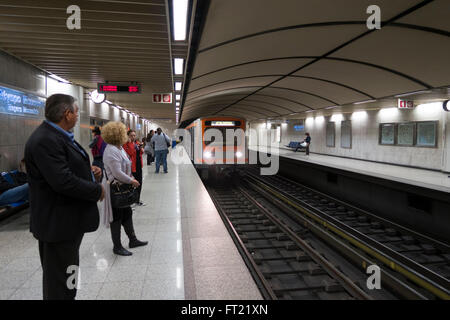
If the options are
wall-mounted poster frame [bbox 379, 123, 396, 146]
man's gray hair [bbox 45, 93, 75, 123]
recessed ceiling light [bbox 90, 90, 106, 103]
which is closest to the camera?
man's gray hair [bbox 45, 93, 75, 123]

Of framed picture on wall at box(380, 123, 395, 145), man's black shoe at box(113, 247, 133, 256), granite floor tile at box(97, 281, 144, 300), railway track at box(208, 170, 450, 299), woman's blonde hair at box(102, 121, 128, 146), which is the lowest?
railway track at box(208, 170, 450, 299)

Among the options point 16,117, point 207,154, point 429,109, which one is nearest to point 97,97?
point 16,117

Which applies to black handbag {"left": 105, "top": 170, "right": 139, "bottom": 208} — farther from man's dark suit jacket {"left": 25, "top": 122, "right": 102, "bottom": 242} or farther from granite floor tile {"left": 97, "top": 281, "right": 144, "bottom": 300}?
man's dark suit jacket {"left": 25, "top": 122, "right": 102, "bottom": 242}

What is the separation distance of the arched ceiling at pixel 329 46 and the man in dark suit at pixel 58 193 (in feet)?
11.6

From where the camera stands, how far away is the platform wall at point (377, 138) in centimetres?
1099

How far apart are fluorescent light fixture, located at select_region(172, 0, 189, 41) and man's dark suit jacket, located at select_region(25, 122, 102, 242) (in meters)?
2.74

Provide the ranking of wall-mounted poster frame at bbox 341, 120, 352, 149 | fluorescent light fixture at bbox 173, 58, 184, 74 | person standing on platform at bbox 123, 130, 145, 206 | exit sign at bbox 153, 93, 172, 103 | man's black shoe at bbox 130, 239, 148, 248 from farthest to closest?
wall-mounted poster frame at bbox 341, 120, 352, 149 → exit sign at bbox 153, 93, 172, 103 → fluorescent light fixture at bbox 173, 58, 184, 74 → person standing on platform at bbox 123, 130, 145, 206 → man's black shoe at bbox 130, 239, 148, 248

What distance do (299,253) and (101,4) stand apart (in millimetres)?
4922

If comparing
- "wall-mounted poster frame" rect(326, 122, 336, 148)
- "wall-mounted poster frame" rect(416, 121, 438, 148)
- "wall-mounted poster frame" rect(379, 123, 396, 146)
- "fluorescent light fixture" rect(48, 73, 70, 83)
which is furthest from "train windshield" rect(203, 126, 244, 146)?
"wall-mounted poster frame" rect(326, 122, 336, 148)

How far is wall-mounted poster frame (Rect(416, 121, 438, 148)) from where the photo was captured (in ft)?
37.0

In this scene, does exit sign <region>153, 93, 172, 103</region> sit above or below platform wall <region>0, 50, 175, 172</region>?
above
